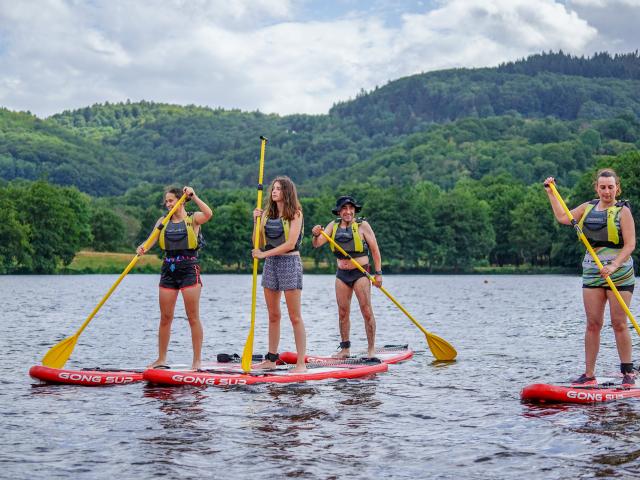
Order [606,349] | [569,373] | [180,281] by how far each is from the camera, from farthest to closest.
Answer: [606,349] → [569,373] → [180,281]

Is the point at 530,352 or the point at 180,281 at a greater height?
the point at 180,281

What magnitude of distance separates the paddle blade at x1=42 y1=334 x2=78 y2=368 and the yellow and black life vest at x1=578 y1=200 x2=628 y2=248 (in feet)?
28.8

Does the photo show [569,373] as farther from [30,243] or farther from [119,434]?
[30,243]

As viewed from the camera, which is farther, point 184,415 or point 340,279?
point 340,279

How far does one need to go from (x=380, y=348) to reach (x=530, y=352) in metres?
3.75

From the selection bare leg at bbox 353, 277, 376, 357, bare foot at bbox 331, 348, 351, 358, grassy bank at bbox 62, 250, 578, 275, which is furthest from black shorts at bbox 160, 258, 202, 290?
grassy bank at bbox 62, 250, 578, 275

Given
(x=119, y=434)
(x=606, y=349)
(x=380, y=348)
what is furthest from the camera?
(x=606, y=349)

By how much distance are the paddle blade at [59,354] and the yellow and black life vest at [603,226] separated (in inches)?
346

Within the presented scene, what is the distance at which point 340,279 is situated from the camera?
16.8 m

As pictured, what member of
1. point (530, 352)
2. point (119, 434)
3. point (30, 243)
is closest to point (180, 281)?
point (119, 434)

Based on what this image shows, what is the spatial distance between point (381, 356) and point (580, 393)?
20.0 feet

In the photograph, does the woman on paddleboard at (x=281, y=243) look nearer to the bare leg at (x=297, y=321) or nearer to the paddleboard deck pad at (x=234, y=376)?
the bare leg at (x=297, y=321)

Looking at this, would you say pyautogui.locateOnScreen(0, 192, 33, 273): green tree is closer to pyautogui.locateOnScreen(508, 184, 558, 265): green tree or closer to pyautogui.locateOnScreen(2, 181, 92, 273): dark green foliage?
pyautogui.locateOnScreen(2, 181, 92, 273): dark green foliage

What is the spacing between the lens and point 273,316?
1408 centimetres
